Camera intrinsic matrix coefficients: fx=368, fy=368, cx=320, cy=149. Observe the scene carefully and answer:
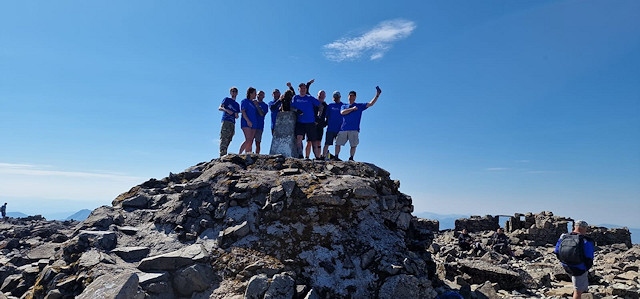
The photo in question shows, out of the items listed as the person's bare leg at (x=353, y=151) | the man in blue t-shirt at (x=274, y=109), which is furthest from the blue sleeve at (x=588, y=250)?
the man in blue t-shirt at (x=274, y=109)

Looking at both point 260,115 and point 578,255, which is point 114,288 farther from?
point 578,255

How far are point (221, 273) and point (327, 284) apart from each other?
2117 mm

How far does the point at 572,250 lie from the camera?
846 centimetres

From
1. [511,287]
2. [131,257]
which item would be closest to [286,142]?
[131,257]

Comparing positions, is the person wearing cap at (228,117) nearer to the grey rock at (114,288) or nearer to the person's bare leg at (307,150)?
the person's bare leg at (307,150)

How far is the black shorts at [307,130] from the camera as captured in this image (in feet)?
40.2

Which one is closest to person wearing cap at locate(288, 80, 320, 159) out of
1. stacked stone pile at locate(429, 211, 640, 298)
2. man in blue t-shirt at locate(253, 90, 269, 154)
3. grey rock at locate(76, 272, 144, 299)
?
man in blue t-shirt at locate(253, 90, 269, 154)

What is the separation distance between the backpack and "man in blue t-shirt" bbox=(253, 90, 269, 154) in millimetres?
9342

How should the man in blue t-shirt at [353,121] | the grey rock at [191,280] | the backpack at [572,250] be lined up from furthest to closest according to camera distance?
1. the man in blue t-shirt at [353,121]
2. the backpack at [572,250]
3. the grey rock at [191,280]

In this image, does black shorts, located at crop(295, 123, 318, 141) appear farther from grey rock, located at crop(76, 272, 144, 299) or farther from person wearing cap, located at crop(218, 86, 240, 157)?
grey rock, located at crop(76, 272, 144, 299)

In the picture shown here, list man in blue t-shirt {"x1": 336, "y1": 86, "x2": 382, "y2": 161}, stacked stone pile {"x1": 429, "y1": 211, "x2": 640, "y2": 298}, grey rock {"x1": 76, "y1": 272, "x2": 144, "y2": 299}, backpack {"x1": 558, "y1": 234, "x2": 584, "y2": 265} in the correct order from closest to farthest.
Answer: grey rock {"x1": 76, "y1": 272, "x2": 144, "y2": 299} < backpack {"x1": 558, "y1": 234, "x2": 584, "y2": 265} < stacked stone pile {"x1": 429, "y1": 211, "x2": 640, "y2": 298} < man in blue t-shirt {"x1": 336, "y1": 86, "x2": 382, "y2": 161}

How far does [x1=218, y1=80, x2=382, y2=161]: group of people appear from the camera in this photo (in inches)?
479

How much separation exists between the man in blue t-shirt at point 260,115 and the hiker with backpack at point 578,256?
9.32 meters

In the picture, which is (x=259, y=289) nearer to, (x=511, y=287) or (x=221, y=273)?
(x=221, y=273)
